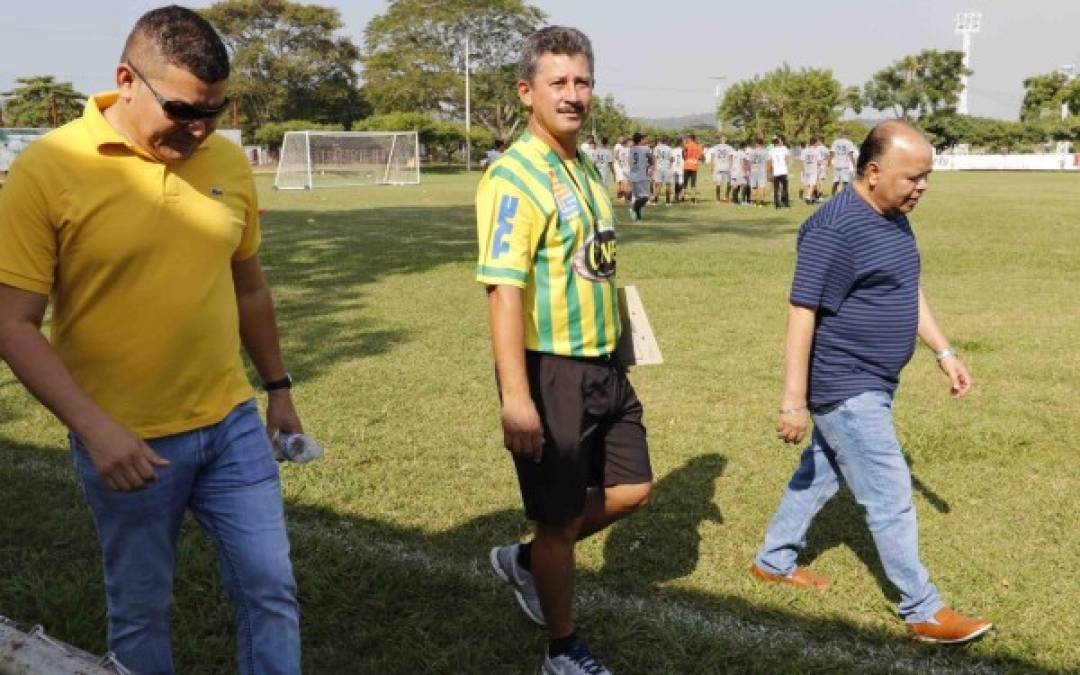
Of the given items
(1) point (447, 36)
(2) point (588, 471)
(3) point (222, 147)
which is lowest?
(2) point (588, 471)

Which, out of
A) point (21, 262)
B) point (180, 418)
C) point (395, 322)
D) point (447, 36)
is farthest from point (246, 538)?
point (447, 36)

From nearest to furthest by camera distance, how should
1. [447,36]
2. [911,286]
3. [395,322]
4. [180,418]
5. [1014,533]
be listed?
[180,418] → [911,286] → [1014,533] → [395,322] → [447,36]

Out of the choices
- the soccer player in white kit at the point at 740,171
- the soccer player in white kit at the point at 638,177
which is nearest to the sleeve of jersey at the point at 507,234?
the soccer player in white kit at the point at 638,177

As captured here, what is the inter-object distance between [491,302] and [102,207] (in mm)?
1085

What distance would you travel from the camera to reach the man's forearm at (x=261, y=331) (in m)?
2.83

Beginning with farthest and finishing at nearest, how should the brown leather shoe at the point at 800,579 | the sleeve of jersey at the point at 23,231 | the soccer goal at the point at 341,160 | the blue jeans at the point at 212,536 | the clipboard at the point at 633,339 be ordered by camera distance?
the soccer goal at the point at 341,160 < the brown leather shoe at the point at 800,579 < the clipboard at the point at 633,339 < the blue jeans at the point at 212,536 < the sleeve of jersey at the point at 23,231

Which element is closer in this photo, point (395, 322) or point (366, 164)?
point (395, 322)

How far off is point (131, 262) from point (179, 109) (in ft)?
1.22

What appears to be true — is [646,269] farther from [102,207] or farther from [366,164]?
[366,164]

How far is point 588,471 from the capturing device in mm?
3262

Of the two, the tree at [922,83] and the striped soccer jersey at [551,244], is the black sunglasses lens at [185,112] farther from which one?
the tree at [922,83]

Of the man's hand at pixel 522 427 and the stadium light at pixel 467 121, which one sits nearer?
the man's hand at pixel 522 427

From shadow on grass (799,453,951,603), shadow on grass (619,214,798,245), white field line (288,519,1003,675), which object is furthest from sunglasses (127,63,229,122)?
shadow on grass (619,214,798,245)

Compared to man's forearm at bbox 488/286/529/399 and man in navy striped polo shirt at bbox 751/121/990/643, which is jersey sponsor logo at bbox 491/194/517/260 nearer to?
man's forearm at bbox 488/286/529/399
